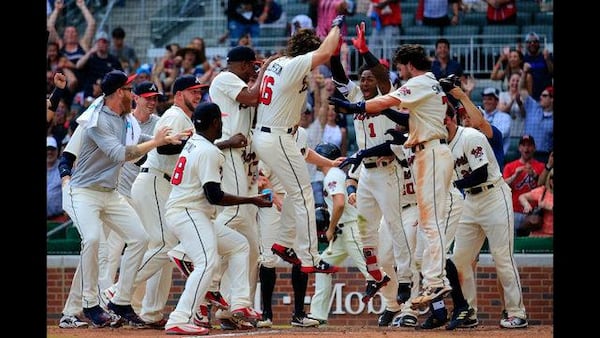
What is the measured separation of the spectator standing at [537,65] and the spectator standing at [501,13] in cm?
107

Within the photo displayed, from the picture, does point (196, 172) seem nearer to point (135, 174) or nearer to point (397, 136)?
point (397, 136)

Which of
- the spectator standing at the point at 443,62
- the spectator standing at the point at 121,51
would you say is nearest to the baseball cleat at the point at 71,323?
the spectator standing at the point at 443,62

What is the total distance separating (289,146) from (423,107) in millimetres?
1060

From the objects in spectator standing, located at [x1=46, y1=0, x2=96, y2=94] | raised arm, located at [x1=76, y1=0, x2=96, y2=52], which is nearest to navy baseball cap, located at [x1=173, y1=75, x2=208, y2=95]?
spectator standing, located at [x1=46, y1=0, x2=96, y2=94]

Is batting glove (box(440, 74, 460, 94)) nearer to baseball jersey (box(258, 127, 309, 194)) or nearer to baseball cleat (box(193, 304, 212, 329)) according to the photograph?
baseball jersey (box(258, 127, 309, 194))

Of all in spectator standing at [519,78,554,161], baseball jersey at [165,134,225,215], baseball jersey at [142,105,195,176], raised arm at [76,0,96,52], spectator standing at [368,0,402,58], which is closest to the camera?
baseball jersey at [165,134,225,215]

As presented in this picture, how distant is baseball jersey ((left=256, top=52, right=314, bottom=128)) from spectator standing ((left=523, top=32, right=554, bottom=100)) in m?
6.77

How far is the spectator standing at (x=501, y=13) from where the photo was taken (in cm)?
1636

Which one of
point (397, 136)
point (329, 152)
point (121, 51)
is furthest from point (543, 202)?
point (121, 51)

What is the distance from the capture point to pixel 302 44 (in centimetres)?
904

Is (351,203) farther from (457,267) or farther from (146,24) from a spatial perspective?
(146,24)

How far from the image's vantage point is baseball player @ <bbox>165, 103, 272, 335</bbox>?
805cm
